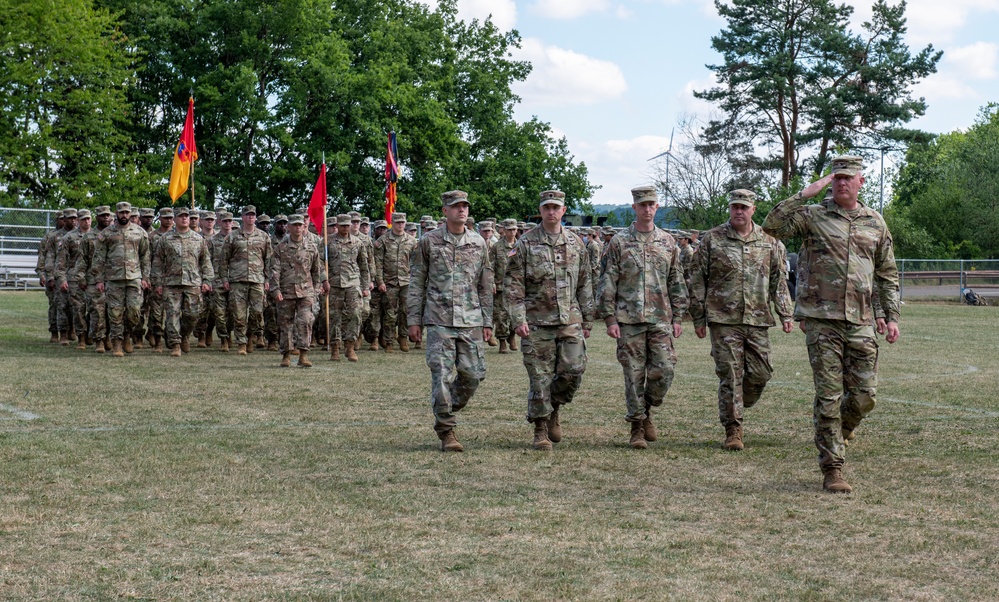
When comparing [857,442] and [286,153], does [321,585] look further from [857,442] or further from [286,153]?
[286,153]

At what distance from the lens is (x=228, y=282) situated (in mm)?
18594

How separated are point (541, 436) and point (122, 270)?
34.5 feet

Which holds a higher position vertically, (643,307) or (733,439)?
(643,307)

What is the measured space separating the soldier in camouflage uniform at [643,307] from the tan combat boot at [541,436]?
0.72 metres

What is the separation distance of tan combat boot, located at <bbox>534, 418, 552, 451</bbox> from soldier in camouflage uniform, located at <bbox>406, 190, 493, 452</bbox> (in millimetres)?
613

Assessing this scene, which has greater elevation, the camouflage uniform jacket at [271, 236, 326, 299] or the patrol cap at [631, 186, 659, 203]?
the patrol cap at [631, 186, 659, 203]

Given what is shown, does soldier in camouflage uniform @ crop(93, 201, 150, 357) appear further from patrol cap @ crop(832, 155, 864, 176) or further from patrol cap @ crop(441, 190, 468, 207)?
patrol cap @ crop(832, 155, 864, 176)

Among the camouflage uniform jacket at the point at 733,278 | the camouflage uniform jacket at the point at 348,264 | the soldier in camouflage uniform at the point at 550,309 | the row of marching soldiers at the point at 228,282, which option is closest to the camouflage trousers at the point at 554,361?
the soldier in camouflage uniform at the point at 550,309

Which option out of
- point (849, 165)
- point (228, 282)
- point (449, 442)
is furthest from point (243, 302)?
point (849, 165)

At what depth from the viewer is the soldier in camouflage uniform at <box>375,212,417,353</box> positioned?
19562 millimetres

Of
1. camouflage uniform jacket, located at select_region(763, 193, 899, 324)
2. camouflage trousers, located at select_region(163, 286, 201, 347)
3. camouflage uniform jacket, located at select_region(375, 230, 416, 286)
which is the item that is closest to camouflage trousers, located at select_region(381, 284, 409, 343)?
camouflage uniform jacket, located at select_region(375, 230, 416, 286)

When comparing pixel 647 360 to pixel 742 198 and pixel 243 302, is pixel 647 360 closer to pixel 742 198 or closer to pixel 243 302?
pixel 742 198

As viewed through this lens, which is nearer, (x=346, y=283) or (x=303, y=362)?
(x=303, y=362)

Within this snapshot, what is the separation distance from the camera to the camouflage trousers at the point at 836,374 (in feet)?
26.6
